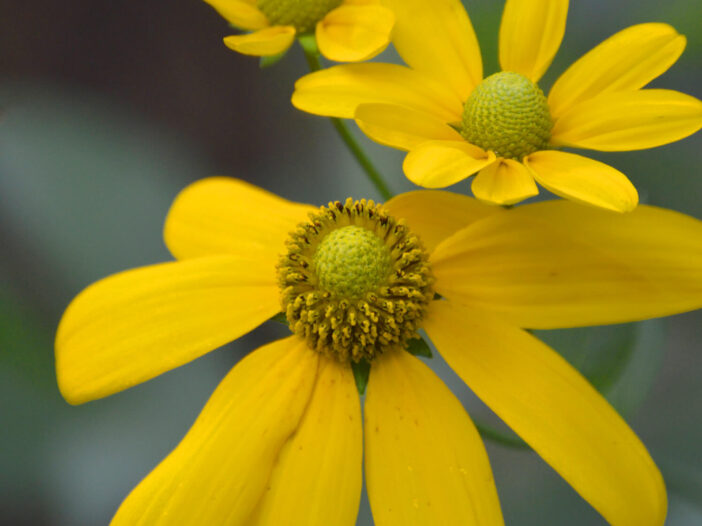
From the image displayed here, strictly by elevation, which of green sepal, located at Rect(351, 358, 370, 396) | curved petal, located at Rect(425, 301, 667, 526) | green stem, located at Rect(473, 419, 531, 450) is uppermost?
green sepal, located at Rect(351, 358, 370, 396)

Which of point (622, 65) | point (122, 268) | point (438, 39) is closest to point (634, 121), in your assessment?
point (622, 65)

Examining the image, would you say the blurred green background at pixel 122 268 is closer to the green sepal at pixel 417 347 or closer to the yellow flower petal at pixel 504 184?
the green sepal at pixel 417 347

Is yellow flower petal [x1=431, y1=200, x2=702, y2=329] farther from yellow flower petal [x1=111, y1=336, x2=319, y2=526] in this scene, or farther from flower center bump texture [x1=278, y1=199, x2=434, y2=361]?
yellow flower petal [x1=111, y1=336, x2=319, y2=526]

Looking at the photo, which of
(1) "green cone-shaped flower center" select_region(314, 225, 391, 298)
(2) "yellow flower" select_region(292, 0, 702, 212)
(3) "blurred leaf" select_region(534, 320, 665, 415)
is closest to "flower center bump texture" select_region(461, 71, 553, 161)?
(2) "yellow flower" select_region(292, 0, 702, 212)

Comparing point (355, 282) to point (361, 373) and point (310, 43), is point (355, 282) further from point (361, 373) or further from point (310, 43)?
point (310, 43)

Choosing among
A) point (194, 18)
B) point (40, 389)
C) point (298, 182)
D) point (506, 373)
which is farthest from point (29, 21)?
point (506, 373)

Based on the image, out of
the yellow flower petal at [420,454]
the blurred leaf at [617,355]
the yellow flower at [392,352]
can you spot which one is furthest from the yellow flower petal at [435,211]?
the blurred leaf at [617,355]
